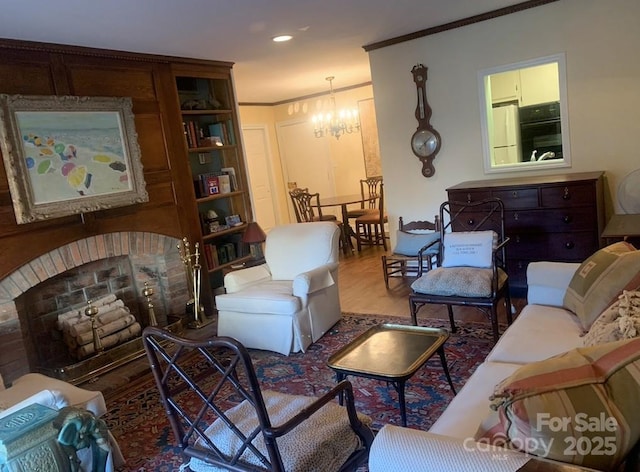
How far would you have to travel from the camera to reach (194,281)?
4301 millimetres

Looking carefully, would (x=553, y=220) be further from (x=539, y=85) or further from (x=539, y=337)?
(x=539, y=337)

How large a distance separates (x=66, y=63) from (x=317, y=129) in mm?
3848

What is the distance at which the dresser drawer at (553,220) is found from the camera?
371cm

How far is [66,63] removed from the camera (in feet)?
11.5

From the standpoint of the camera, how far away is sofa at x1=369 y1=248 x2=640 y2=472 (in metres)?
1.12

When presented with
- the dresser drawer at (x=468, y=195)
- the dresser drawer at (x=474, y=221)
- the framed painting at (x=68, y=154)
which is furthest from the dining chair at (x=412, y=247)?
the framed painting at (x=68, y=154)

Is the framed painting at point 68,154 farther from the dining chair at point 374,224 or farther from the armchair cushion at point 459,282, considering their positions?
the dining chair at point 374,224

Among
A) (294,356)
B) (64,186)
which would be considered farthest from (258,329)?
(64,186)

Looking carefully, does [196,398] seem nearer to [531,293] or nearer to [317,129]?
[531,293]

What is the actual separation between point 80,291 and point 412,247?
2.96 m

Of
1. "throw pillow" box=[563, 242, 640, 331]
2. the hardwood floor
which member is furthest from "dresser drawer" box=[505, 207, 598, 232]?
"throw pillow" box=[563, 242, 640, 331]

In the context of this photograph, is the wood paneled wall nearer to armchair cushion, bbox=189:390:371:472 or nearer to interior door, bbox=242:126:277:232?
armchair cushion, bbox=189:390:371:472

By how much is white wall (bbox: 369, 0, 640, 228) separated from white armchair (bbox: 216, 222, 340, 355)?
1.45 m

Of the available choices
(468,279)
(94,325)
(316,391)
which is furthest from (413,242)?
(94,325)
